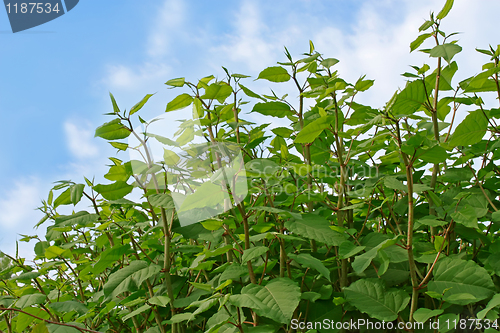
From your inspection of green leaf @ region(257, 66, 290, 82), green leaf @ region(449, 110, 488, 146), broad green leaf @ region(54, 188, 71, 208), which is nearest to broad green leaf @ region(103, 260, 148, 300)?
broad green leaf @ region(54, 188, 71, 208)

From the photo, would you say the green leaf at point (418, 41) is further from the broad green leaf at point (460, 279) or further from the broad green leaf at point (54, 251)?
the broad green leaf at point (54, 251)

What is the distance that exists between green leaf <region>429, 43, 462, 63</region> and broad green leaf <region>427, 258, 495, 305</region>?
2.45 feet

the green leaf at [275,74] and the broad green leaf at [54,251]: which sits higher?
the green leaf at [275,74]

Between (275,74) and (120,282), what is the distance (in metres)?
1.10

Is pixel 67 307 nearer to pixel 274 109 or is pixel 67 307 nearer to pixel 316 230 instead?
pixel 316 230

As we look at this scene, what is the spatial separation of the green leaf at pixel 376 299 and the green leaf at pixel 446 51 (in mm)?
882

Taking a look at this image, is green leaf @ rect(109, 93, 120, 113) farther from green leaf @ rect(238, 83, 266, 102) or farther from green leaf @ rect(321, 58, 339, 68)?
green leaf @ rect(321, 58, 339, 68)

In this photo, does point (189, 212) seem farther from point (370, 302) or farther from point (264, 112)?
Answer: point (370, 302)

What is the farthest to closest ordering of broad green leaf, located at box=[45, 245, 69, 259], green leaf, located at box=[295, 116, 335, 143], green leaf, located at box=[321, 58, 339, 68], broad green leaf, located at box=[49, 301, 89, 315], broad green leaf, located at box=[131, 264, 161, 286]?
broad green leaf, located at box=[45, 245, 69, 259], green leaf, located at box=[321, 58, 339, 68], broad green leaf, located at box=[49, 301, 89, 315], broad green leaf, located at box=[131, 264, 161, 286], green leaf, located at box=[295, 116, 335, 143]

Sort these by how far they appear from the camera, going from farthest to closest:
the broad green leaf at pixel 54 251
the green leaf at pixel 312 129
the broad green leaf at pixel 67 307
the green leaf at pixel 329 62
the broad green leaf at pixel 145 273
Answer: the broad green leaf at pixel 54 251 → the green leaf at pixel 329 62 → the broad green leaf at pixel 67 307 → the broad green leaf at pixel 145 273 → the green leaf at pixel 312 129

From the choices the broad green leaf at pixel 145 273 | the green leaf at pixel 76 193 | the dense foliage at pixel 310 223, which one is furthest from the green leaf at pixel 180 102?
the broad green leaf at pixel 145 273

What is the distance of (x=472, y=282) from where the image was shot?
123cm

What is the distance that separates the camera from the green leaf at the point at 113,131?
141 cm

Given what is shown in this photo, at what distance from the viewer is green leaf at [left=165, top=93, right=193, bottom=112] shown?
59.2 inches
